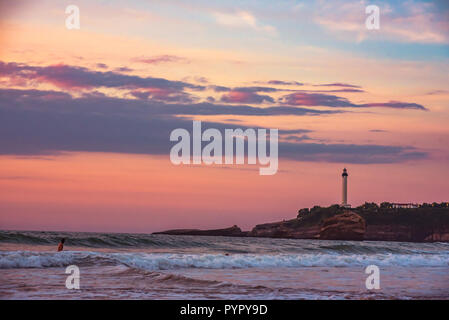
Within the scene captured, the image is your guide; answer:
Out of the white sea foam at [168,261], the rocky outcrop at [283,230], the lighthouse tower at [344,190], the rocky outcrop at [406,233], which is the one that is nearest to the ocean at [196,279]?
the white sea foam at [168,261]

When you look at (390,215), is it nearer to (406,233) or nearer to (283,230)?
(406,233)

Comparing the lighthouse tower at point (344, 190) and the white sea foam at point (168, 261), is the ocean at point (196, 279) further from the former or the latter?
the lighthouse tower at point (344, 190)

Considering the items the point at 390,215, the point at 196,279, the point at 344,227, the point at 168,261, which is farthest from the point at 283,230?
the point at 196,279

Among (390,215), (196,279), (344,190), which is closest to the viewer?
(196,279)

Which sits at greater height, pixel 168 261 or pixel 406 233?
pixel 168 261

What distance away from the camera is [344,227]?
11256 centimetres

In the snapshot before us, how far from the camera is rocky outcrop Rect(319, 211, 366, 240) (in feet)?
366

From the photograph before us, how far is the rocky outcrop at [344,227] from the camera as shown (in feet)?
366

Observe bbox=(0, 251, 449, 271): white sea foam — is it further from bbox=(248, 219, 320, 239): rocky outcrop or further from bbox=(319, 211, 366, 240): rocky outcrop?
bbox=(248, 219, 320, 239): rocky outcrop
